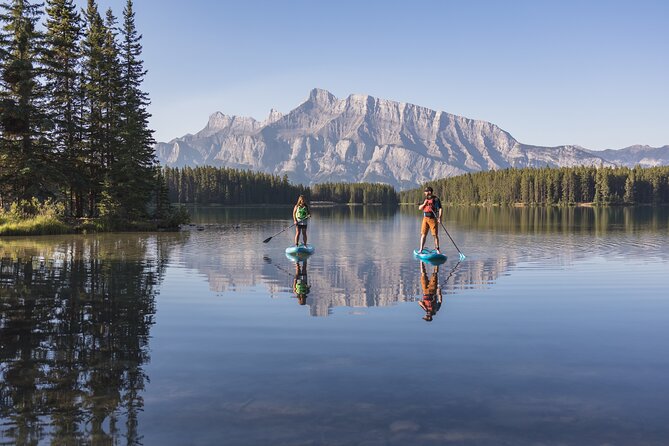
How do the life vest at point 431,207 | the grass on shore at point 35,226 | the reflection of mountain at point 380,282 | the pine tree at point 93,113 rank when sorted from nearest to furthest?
the reflection of mountain at point 380,282 < the life vest at point 431,207 < the grass on shore at point 35,226 < the pine tree at point 93,113

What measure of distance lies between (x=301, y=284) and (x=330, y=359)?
400 inches

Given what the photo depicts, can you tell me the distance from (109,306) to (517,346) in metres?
11.3

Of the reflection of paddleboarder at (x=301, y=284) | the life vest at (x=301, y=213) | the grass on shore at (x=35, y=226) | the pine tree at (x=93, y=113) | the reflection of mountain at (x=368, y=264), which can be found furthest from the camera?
the pine tree at (x=93, y=113)

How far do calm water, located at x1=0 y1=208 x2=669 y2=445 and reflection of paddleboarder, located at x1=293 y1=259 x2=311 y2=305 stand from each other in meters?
0.23

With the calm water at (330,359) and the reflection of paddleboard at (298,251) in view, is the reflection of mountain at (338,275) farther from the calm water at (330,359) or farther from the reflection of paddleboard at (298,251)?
the reflection of paddleboard at (298,251)

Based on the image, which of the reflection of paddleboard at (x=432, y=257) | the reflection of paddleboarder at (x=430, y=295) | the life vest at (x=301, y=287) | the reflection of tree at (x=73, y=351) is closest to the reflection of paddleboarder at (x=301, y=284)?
the life vest at (x=301, y=287)

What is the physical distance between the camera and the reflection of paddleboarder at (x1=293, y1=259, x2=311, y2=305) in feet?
58.3

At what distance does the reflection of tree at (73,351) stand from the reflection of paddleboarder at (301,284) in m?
4.73

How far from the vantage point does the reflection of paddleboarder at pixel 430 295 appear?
50.5ft

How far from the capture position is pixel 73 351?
10.7 metres

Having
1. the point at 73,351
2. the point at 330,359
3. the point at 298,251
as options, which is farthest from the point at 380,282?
the point at 73,351

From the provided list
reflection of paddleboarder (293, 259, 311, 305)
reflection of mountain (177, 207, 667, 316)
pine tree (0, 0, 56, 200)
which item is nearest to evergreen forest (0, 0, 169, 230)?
pine tree (0, 0, 56, 200)

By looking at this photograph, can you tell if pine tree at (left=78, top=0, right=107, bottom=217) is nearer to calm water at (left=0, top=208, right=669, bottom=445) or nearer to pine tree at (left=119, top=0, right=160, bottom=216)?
pine tree at (left=119, top=0, right=160, bottom=216)

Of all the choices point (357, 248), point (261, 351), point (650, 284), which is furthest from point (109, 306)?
point (357, 248)
